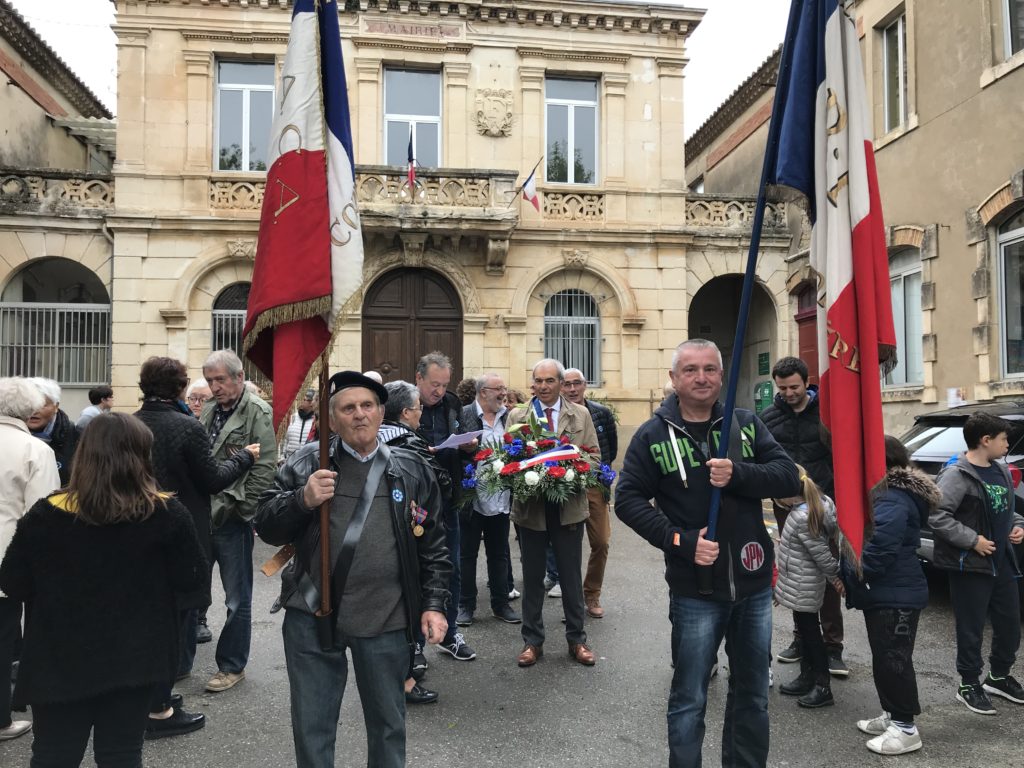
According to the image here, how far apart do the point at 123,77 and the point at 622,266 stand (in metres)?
10.9

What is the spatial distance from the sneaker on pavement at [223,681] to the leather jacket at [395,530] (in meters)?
2.19

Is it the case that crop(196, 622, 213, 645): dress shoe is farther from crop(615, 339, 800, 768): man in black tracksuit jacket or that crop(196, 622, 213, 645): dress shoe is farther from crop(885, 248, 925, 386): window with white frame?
crop(885, 248, 925, 386): window with white frame

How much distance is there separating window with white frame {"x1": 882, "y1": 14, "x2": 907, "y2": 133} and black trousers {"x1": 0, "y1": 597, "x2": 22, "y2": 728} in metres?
14.0

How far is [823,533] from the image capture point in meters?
4.55

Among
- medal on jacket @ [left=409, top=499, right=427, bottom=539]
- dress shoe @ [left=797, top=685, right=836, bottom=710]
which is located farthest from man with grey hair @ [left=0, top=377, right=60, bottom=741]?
dress shoe @ [left=797, top=685, right=836, bottom=710]

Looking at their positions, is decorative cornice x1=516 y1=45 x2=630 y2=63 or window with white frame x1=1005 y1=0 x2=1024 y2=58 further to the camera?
decorative cornice x1=516 y1=45 x2=630 y2=63

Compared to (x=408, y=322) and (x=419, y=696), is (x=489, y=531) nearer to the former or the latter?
(x=419, y=696)

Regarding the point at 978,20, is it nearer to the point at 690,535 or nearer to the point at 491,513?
the point at 491,513

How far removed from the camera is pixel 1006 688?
4758 millimetres

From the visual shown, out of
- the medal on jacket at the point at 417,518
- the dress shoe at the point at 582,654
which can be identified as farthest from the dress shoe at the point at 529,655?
the medal on jacket at the point at 417,518

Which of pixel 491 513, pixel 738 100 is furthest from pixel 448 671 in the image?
pixel 738 100

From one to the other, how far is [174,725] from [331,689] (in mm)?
1791

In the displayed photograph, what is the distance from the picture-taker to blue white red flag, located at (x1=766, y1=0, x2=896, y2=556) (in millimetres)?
3293

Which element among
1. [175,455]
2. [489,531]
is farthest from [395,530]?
[489,531]
